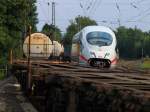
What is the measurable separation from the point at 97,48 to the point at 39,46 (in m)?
4.81

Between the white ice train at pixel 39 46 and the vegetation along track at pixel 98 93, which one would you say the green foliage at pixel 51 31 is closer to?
the white ice train at pixel 39 46

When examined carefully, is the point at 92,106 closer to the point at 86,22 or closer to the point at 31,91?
the point at 31,91

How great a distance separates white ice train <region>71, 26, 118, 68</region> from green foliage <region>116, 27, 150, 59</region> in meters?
70.1

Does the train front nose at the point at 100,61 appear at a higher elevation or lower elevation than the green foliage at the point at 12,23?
lower

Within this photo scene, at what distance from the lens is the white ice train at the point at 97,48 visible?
32219 millimetres

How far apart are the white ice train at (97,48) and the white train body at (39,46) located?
288cm

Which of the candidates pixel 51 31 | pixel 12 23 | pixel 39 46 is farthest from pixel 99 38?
pixel 12 23

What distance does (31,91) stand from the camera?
2266 centimetres

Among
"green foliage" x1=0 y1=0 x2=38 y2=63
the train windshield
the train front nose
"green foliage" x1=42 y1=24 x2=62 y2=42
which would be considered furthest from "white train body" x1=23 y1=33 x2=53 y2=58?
"green foliage" x1=0 y1=0 x2=38 y2=63

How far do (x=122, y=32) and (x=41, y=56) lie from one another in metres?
84.8

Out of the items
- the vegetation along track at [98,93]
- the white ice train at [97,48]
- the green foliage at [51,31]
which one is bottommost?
the vegetation along track at [98,93]

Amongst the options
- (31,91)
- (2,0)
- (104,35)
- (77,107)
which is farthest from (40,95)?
(2,0)

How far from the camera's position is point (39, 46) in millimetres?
36156

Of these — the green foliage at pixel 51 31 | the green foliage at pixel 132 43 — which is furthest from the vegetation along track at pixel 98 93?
the green foliage at pixel 132 43
